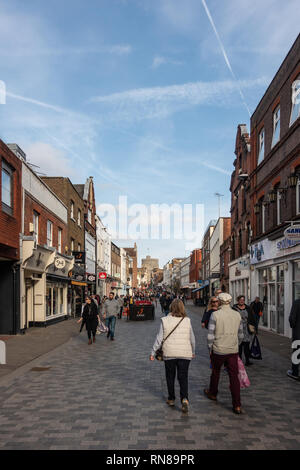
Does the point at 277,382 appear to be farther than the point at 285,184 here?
No

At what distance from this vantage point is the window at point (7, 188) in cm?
1579

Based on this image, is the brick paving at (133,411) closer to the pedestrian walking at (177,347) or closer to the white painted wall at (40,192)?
the pedestrian walking at (177,347)

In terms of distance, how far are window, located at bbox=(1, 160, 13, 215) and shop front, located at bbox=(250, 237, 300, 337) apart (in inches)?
396

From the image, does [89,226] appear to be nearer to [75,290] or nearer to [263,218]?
[75,290]

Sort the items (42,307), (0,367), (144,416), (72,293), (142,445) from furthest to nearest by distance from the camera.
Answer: (72,293)
(42,307)
(0,367)
(144,416)
(142,445)

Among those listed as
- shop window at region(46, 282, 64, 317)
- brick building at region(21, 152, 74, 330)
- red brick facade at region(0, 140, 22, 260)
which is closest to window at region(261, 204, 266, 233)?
brick building at region(21, 152, 74, 330)

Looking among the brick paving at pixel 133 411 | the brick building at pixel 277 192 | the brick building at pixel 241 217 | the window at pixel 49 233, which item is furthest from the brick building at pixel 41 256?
the brick building at pixel 241 217

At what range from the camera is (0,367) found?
1016 cm

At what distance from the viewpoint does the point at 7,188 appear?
16.3m

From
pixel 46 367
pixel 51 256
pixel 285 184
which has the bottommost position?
pixel 46 367
